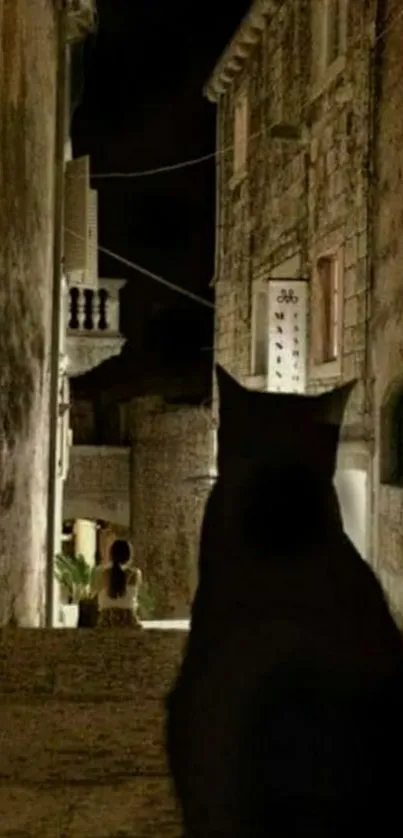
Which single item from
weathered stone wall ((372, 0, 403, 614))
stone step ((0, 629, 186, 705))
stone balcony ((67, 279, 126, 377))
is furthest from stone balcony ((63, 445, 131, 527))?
stone step ((0, 629, 186, 705))

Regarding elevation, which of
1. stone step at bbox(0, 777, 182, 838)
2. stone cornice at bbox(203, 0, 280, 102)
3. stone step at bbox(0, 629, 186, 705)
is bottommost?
stone step at bbox(0, 777, 182, 838)

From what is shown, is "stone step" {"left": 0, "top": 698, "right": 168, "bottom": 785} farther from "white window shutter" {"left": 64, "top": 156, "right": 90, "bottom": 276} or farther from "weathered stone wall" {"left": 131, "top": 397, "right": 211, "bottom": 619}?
"weathered stone wall" {"left": 131, "top": 397, "right": 211, "bottom": 619}

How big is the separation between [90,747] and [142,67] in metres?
19.5

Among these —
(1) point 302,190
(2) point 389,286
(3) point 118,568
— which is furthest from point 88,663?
(1) point 302,190

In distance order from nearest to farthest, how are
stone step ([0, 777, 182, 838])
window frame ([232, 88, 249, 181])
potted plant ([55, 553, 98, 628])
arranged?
stone step ([0, 777, 182, 838]) < potted plant ([55, 553, 98, 628]) < window frame ([232, 88, 249, 181])

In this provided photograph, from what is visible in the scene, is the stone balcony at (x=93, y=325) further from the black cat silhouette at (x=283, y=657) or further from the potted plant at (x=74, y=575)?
the black cat silhouette at (x=283, y=657)

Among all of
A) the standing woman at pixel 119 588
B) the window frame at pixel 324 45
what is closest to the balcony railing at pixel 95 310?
the window frame at pixel 324 45

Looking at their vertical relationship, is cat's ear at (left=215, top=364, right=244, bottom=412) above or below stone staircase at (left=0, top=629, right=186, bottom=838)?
above

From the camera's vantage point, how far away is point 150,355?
23.0 meters

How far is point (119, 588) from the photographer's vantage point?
7.89 m

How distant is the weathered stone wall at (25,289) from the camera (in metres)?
6.78

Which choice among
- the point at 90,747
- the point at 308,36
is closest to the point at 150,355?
the point at 308,36

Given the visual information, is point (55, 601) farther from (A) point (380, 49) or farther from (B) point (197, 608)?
(B) point (197, 608)

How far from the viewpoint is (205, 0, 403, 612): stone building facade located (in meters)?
9.94
